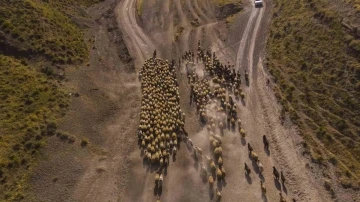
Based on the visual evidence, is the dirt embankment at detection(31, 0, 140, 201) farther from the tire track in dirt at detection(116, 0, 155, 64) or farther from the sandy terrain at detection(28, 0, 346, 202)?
the tire track in dirt at detection(116, 0, 155, 64)

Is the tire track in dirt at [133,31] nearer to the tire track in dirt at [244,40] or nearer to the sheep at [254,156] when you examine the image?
the tire track in dirt at [244,40]

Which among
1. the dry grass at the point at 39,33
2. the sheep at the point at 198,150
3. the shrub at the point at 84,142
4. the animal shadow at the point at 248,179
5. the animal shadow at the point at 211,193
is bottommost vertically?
the animal shadow at the point at 248,179

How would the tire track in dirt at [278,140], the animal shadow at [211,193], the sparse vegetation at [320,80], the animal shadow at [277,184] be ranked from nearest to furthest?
1. the animal shadow at [211,193]
2. the tire track in dirt at [278,140]
3. the animal shadow at [277,184]
4. the sparse vegetation at [320,80]

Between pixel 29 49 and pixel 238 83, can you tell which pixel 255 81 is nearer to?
pixel 238 83

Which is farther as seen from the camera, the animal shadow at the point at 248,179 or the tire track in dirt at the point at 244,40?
the tire track in dirt at the point at 244,40

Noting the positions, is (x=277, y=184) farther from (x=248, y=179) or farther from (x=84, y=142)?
(x=84, y=142)

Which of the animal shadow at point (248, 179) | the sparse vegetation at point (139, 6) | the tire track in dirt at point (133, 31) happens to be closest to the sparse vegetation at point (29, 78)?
the tire track in dirt at point (133, 31)

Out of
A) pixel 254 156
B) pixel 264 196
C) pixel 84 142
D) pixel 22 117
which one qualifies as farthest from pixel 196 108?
pixel 22 117
